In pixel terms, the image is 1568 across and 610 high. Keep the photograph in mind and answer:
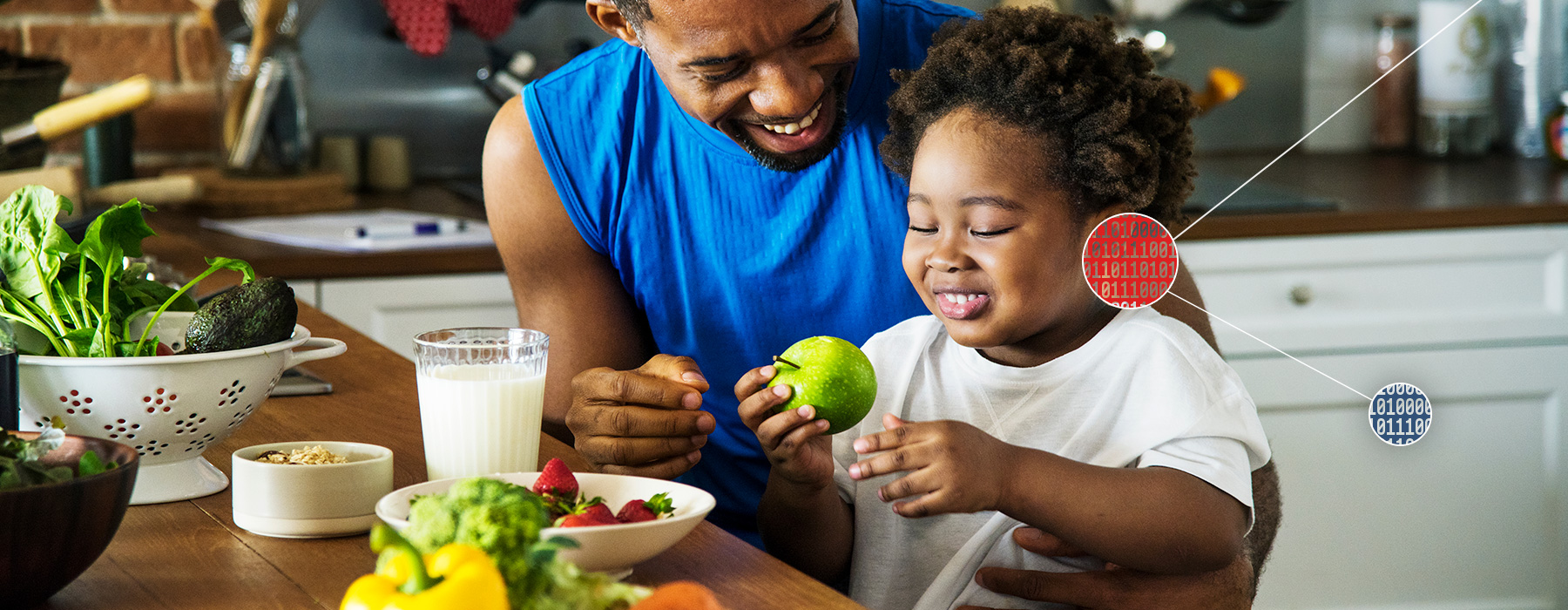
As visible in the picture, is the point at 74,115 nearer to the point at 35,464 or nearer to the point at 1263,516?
the point at 35,464

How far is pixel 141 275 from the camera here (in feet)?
3.19

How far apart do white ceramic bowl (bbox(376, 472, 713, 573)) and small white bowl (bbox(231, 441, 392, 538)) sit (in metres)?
0.06

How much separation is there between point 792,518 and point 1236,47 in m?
1.90

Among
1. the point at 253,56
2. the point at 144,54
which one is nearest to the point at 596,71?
the point at 253,56

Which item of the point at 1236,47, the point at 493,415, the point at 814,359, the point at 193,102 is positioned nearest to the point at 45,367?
the point at 493,415

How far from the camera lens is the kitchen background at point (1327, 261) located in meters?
0.83

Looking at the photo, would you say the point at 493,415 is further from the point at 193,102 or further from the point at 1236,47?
the point at 1236,47

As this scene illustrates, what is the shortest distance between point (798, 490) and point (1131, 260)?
0.99 ft

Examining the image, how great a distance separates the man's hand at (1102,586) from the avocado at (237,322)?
1.73 feet

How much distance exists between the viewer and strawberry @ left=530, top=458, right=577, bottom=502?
0.75 m

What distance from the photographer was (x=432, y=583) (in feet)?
1.65

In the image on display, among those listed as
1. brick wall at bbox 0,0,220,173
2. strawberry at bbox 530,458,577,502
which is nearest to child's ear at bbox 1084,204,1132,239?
strawberry at bbox 530,458,577,502

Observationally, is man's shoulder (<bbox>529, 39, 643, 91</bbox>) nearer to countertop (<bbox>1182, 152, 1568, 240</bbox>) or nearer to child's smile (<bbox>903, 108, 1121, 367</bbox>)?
child's smile (<bbox>903, 108, 1121, 367</bbox>)

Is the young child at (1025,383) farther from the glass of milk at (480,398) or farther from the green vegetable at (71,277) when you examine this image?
the green vegetable at (71,277)
